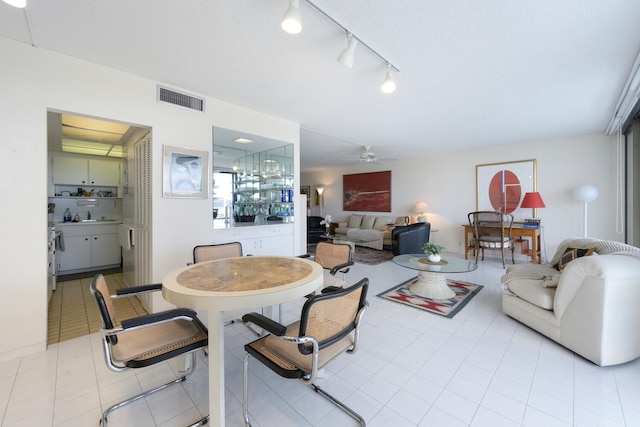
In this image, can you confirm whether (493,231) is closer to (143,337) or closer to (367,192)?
(367,192)

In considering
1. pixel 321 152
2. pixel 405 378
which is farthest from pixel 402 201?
pixel 405 378

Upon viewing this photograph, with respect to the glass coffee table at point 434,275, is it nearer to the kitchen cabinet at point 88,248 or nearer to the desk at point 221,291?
the desk at point 221,291

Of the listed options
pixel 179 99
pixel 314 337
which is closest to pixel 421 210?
pixel 179 99

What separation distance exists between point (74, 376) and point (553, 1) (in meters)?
3.99

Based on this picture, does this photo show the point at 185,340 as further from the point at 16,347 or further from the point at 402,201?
the point at 402,201

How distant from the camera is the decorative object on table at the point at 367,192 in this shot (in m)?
7.48

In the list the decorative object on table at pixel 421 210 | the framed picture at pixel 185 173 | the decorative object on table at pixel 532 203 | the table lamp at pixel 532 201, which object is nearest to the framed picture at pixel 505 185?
the decorative object on table at pixel 532 203

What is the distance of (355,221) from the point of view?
7848mm

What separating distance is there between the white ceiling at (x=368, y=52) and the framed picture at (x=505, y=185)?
1876 millimetres

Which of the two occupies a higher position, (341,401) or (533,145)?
(533,145)

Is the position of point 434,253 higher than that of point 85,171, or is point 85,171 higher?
point 85,171

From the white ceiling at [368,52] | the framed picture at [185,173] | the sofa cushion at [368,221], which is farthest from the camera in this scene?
the sofa cushion at [368,221]

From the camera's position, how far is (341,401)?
1541mm

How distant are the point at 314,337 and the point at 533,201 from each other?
5.39 meters
